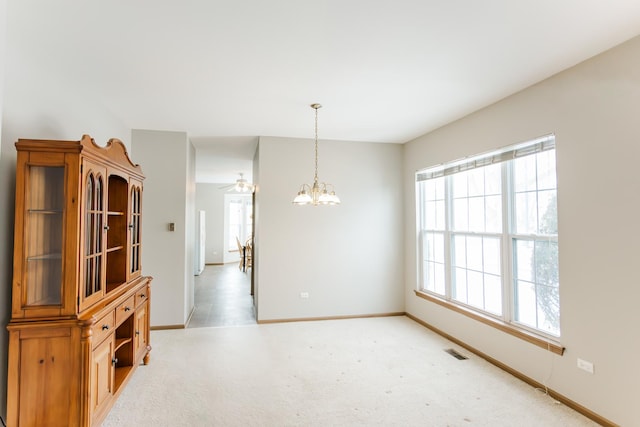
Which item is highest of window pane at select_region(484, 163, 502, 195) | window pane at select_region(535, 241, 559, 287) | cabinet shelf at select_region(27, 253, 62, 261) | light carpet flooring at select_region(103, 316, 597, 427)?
window pane at select_region(484, 163, 502, 195)

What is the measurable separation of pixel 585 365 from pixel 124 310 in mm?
3825

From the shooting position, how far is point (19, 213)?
1.99 meters

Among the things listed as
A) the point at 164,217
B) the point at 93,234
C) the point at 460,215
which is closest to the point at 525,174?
the point at 460,215

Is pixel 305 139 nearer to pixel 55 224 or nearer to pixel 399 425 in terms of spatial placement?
pixel 55 224

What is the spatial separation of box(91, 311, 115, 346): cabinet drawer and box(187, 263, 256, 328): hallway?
230cm

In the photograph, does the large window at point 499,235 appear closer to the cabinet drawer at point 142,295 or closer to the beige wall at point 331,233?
the beige wall at point 331,233

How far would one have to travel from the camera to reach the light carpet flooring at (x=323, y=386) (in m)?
2.49

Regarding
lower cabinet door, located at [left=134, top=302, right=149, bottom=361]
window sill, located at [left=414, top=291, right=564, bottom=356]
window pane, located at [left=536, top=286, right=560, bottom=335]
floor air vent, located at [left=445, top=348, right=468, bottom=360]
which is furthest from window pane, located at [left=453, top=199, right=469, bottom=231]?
lower cabinet door, located at [left=134, top=302, right=149, bottom=361]

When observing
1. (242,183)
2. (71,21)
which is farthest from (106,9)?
(242,183)

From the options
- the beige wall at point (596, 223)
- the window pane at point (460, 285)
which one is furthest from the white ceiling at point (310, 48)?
the window pane at point (460, 285)

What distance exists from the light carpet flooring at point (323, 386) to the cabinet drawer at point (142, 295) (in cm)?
68

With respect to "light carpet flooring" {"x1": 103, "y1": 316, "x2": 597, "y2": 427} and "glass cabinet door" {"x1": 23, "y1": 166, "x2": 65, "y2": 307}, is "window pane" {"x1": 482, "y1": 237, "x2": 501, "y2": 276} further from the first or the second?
"glass cabinet door" {"x1": 23, "y1": 166, "x2": 65, "y2": 307}

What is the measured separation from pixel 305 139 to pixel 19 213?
3.59 m

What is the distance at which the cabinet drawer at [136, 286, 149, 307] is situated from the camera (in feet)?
10.6
